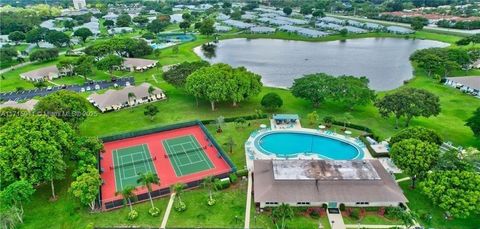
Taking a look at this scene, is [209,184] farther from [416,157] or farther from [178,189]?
[416,157]

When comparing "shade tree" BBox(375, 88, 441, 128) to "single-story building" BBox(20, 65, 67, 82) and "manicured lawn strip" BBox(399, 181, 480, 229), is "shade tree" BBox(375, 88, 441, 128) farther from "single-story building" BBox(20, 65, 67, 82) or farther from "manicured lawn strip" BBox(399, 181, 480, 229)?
"single-story building" BBox(20, 65, 67, 82)

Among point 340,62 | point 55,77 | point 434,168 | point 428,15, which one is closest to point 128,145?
point 434,168

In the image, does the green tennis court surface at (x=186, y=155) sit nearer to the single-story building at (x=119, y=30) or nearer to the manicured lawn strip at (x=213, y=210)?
the manicured lawn strip at (x=213, y=210)

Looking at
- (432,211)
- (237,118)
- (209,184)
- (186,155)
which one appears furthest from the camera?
(237,118)

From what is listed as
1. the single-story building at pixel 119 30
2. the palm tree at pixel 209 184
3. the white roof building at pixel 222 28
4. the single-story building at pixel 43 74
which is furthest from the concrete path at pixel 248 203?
the single-story building at pixel 119 30

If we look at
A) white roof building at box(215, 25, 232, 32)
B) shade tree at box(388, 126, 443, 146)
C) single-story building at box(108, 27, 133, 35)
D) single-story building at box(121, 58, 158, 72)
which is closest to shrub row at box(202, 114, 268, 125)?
shade tree at box(388, 126, 443, 146)

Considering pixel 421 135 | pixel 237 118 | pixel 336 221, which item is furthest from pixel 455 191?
pixel 237 118

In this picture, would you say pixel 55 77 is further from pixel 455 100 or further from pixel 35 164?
pixel 455 100
